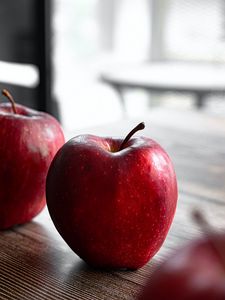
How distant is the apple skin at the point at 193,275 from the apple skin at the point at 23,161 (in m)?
0.34

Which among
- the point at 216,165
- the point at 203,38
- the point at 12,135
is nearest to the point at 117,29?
the point at 203,38

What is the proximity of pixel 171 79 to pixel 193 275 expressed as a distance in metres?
2.77

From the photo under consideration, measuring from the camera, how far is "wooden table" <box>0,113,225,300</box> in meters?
0.48

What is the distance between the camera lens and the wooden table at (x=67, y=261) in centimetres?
48

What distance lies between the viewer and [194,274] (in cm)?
27

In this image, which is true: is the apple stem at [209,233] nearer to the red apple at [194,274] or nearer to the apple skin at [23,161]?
the red apple at [194,274]

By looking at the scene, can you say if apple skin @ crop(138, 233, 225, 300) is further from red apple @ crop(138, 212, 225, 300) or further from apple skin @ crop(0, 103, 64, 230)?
apple skin @ crop(0, 103, 64, 230)

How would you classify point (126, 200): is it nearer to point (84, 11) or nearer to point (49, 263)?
point (49, 263)

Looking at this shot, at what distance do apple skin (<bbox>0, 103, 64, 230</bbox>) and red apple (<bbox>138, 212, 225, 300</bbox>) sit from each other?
336 millimetres

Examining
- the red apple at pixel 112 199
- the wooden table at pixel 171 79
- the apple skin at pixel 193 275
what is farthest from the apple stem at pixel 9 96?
the wooden table at pixel 171 79

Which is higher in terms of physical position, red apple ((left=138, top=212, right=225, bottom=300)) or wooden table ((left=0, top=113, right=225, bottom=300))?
red apple ((left=138, top=212, right=225, bottom=300))

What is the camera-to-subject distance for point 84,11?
5137 millimetres

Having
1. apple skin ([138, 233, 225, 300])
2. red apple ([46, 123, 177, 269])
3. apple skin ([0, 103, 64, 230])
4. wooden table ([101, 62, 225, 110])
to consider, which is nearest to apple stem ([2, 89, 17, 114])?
apple skin ([0, 103, 64, 230])

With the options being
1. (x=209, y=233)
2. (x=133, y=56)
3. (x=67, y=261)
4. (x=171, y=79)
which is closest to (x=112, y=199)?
(x=67, y=261)
